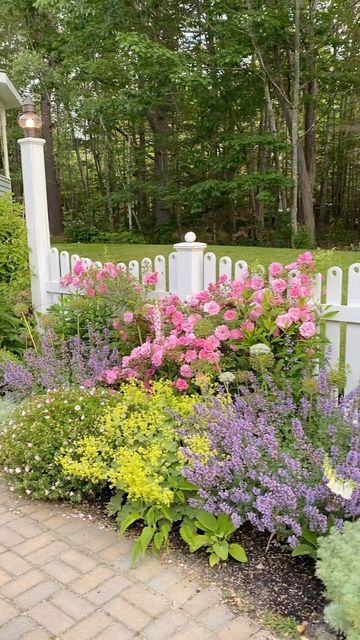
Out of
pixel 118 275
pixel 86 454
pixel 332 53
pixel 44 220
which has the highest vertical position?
pixel 332 53

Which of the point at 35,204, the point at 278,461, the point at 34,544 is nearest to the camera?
the point at 278,461

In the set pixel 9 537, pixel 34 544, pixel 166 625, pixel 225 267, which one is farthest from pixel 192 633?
pixel 225 267

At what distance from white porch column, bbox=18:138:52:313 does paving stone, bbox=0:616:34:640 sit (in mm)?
3089

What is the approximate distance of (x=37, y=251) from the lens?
4.72 metres

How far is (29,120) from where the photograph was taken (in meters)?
4.53

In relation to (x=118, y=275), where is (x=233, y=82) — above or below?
above

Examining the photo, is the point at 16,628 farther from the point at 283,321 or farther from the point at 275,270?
the point at 275,270

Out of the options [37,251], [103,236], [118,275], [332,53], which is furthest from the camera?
[103,236]

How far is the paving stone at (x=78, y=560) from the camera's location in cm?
222

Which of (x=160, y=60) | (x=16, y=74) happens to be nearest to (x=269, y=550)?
(x=160, y=60)

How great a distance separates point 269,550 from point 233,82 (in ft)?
41.3

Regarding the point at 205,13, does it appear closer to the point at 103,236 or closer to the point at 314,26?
the point at 314,26

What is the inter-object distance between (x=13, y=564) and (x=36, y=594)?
26 cm

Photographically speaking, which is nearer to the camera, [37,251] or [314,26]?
[37,251]
